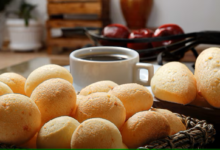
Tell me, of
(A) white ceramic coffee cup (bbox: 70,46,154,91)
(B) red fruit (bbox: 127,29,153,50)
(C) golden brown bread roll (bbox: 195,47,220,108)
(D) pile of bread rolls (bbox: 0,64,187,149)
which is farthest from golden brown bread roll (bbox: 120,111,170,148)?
(B) red fruit (bbox: 127,29,153,50)

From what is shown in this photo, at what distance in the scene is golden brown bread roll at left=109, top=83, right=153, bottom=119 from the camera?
25cm

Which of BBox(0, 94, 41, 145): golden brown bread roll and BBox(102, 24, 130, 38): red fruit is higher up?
BBox(102, 24, 130, 38): red fruit

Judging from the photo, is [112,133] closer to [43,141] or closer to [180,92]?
[43,141]

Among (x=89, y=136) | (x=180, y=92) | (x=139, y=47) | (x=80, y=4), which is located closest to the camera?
(x=89, y=136)

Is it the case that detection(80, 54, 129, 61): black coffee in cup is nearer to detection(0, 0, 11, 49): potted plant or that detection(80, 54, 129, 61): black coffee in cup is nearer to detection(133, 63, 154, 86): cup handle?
detection(133, 63, 154, 86): cup handle

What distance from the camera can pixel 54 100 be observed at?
234 mm

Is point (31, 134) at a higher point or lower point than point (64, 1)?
lower

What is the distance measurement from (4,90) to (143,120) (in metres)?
0.15

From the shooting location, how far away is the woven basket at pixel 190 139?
7.9 inches

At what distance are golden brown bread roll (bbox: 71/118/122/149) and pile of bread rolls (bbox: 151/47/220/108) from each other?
0.16 metres

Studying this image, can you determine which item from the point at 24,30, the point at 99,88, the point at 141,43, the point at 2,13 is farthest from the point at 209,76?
the point at 2,13

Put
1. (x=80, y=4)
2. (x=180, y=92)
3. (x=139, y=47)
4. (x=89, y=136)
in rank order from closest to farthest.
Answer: (x=89, y=136), (x=180, y=92), (x=139, y=47), (x=80, y=4)

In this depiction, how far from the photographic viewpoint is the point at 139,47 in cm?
68

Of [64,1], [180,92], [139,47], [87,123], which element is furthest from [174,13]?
[87,123]
